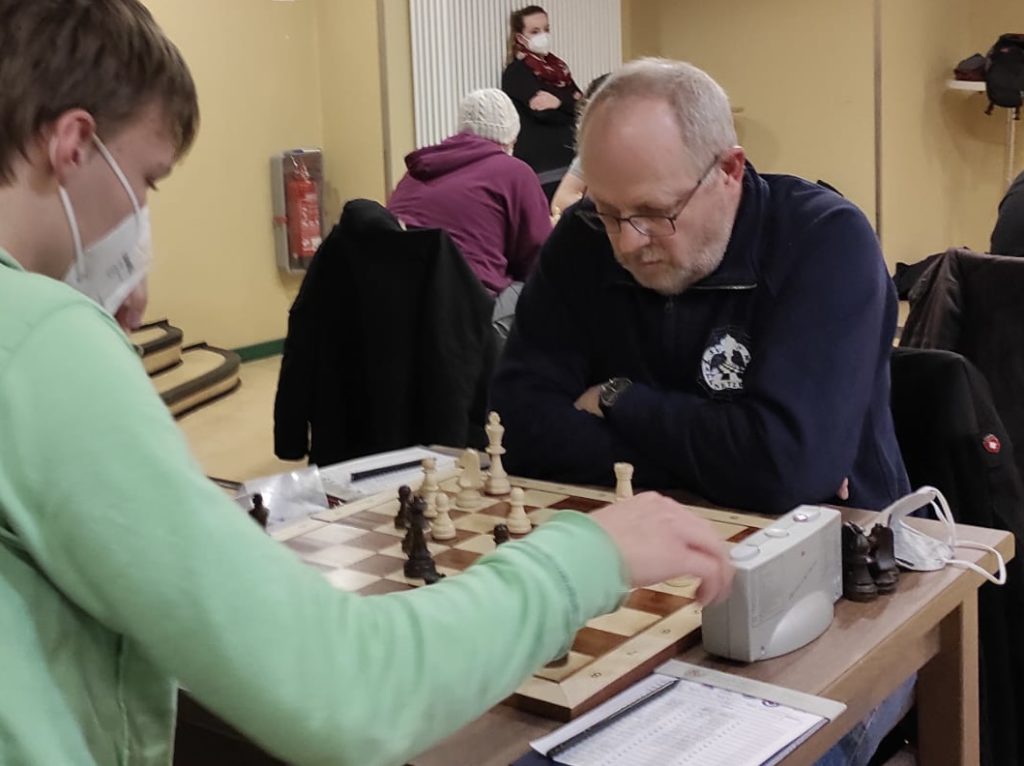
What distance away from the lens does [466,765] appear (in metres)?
1.04

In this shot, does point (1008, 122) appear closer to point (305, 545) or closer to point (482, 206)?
point (482, 206)

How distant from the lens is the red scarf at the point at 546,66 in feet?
22.3

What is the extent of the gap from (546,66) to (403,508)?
5594mm

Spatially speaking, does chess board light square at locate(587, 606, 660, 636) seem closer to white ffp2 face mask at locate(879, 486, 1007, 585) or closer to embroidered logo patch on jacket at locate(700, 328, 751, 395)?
white ffp2 face mask at locate(879, 486, 1007, 585)

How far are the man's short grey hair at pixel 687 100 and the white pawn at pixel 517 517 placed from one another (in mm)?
564

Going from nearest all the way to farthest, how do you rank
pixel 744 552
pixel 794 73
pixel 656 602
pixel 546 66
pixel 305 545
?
pixel 744 552, pixel 656 602, pixel 305 545, pixel 546 66, pixel 794 73

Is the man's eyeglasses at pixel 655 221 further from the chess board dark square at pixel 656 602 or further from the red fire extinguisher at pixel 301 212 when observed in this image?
the red fire extinguisher at pixel 301 212

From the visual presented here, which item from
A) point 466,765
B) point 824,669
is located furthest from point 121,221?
point 824,669

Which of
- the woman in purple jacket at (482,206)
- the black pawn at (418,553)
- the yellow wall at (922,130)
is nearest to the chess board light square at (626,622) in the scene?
the black pawn at (418,553)

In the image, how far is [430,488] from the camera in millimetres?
1655

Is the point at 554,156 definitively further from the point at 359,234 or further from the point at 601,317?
the point at 601,317

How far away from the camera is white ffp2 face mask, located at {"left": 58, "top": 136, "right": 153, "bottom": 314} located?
3.08 feet

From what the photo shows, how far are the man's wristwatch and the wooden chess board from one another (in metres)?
0.14

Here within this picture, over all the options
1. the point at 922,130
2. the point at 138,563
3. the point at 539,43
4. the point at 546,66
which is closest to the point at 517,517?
the point at 138,563
